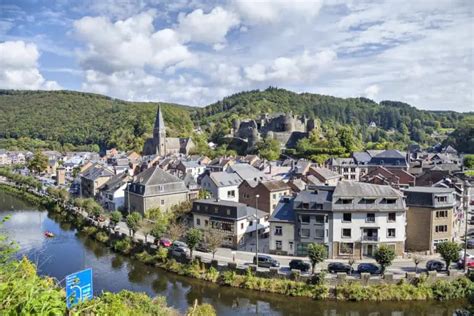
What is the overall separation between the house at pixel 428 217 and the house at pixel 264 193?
36.3ft

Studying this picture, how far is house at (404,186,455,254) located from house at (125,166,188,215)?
20.2 meters

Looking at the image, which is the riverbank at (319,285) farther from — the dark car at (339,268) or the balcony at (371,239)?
the balcony at (371,239)

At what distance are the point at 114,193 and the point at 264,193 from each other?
1574cm

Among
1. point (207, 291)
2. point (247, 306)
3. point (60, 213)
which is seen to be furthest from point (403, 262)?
point (60, 213)

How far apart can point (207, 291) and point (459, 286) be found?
13.3m

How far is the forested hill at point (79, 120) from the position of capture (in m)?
103

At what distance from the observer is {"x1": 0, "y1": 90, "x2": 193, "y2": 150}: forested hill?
10331 cm

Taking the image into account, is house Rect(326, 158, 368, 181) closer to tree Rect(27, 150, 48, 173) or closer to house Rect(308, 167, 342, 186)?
house Rect(308, 167, 342, 186)

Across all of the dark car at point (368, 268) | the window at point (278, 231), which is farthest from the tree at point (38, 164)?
the dark car at point (368, 268)

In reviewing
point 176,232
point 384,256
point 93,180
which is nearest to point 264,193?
point 176,232

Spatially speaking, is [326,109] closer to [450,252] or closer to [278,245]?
[278,245]

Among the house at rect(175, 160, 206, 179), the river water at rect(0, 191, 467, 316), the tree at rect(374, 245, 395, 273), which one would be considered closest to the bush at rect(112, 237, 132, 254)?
the river water at rect(0, 191, 467, 316)

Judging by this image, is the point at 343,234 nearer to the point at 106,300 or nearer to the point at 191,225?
the point at 191,225

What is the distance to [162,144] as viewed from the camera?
80.1 meters
